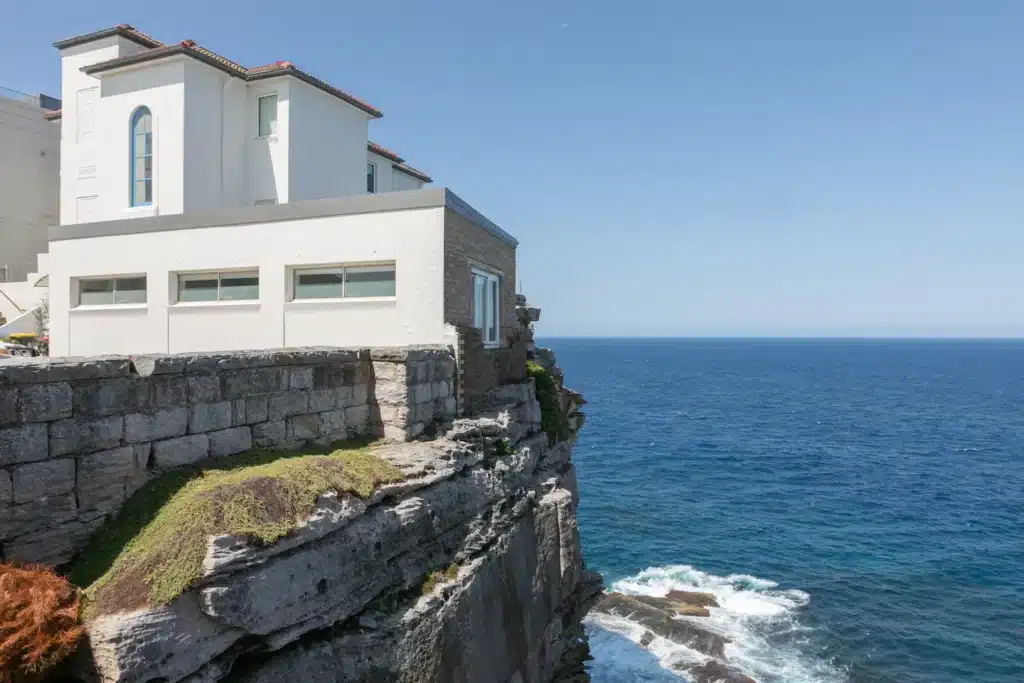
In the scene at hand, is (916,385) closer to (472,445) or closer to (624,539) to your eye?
(624,539)

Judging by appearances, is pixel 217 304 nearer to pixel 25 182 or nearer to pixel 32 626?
pixel 32 626

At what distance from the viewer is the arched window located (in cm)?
2211

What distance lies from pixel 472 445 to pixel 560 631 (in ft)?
16.6

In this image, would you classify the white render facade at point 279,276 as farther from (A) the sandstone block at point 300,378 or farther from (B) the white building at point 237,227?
(A) the sandstone block at point 300,378

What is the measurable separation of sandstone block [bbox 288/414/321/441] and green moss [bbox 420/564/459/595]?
2409 mm

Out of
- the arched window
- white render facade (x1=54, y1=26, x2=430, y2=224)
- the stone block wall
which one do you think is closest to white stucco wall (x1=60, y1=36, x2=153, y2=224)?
white render facade (x1=54, y1=26, x2=430, y2=224)

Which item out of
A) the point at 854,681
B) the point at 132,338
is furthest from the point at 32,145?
the point at 854,681

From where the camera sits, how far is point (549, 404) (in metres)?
18.0

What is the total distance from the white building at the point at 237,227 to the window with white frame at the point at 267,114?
7 centimetres

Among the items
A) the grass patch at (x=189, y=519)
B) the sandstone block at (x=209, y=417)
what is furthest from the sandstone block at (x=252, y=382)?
the grass patch at (x=189, y=519)

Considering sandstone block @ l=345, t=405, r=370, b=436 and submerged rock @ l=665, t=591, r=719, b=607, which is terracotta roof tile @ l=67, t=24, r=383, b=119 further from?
submerged rock @ l=665, t=591, r=719, b=607

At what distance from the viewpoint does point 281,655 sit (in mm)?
6645

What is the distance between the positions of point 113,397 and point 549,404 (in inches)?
484

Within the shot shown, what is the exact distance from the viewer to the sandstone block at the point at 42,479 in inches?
233
